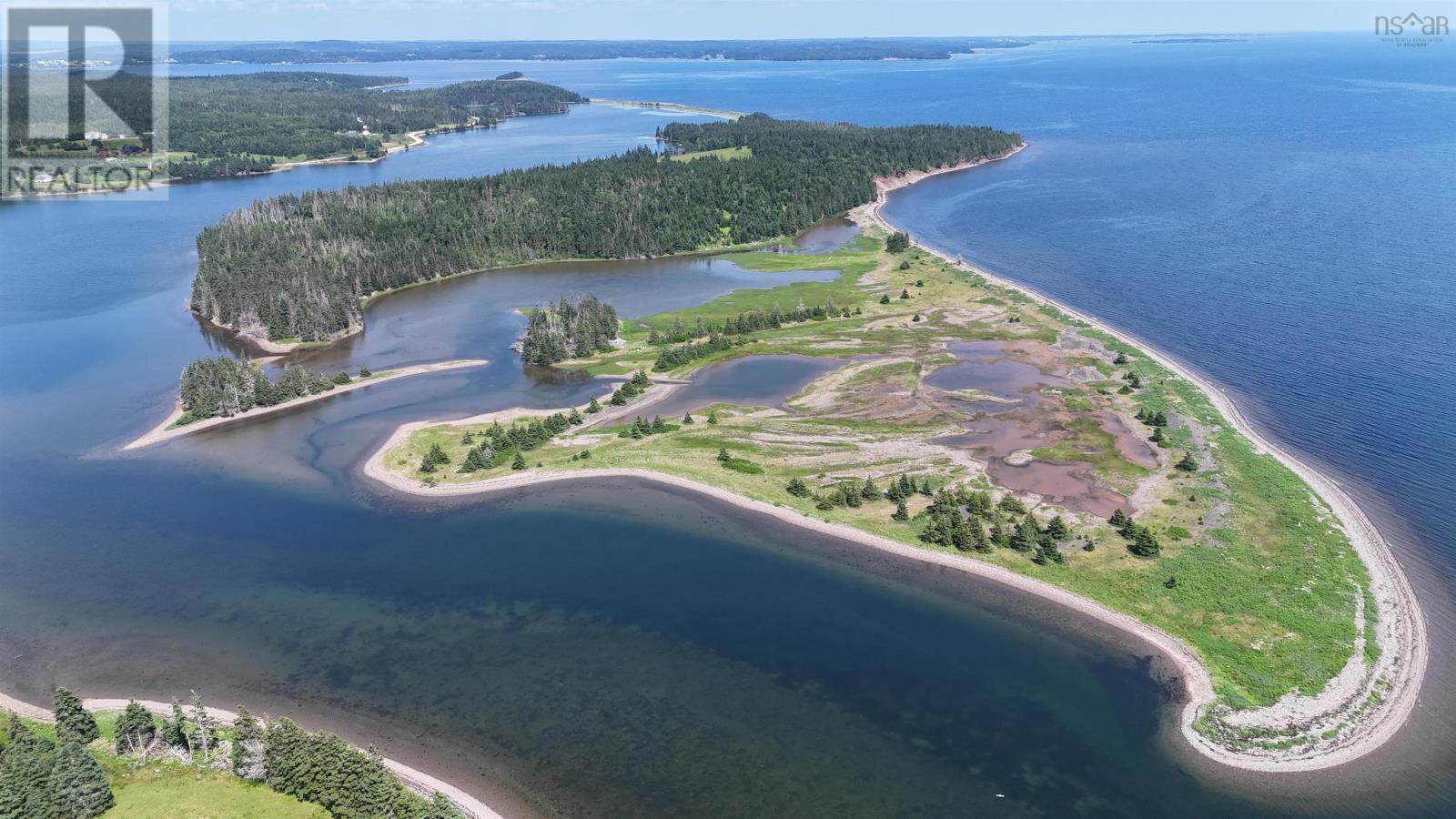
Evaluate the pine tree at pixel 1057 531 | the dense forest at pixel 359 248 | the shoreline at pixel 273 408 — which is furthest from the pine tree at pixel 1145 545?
the dense forest at pixel 359 248

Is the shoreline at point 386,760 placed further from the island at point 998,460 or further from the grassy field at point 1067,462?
the grassy field at point 1067,462

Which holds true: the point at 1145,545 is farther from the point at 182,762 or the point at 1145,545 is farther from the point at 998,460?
the point at 182,762

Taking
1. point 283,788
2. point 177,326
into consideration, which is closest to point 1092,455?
point 283,788

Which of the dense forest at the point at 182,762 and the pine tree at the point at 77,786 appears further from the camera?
the dense forest at the point at 182,762

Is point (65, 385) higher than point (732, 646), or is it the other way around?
point (65, 385)

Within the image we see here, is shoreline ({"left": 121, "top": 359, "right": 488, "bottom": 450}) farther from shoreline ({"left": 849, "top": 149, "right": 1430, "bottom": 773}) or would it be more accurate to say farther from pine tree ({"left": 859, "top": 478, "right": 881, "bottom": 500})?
shoreline ({"left": 849, "top": 149, "right": 1430, "bottom": 773})

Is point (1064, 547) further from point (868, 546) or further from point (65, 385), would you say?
point (65, 385)

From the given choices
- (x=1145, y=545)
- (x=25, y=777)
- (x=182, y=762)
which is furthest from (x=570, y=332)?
(x=25, y=777)
